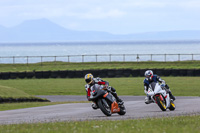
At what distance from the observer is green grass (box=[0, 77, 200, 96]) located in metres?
32.9

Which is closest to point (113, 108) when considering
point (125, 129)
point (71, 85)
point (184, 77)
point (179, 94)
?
point (125, 129)

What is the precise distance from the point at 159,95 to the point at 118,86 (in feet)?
65.9

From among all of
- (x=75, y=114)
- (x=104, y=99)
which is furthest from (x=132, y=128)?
(x=75, y=114)

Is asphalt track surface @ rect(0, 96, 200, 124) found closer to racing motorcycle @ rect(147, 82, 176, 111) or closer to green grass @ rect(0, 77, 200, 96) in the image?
racing motorcycle @ rect(147, 82, 176, 111)

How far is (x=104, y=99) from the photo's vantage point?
1487cm

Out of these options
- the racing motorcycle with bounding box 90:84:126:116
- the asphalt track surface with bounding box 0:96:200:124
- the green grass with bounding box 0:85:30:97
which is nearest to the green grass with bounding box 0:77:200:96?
the green grass with bounding box 0:85:30:97

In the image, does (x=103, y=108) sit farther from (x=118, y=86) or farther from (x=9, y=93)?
(x=118, y=86)

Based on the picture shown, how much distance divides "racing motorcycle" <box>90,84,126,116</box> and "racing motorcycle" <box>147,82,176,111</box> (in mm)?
2129

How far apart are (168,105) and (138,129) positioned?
7304mm

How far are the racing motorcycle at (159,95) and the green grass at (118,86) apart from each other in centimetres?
1330

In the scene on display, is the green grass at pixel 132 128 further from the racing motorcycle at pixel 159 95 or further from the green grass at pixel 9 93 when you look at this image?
the green grass at pixel 9 93

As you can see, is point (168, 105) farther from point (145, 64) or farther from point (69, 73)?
point (145, 64)

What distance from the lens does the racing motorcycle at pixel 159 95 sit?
16.9 meters

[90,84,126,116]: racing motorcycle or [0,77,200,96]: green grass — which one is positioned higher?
[90,84,126,116]: racing motorcycle
